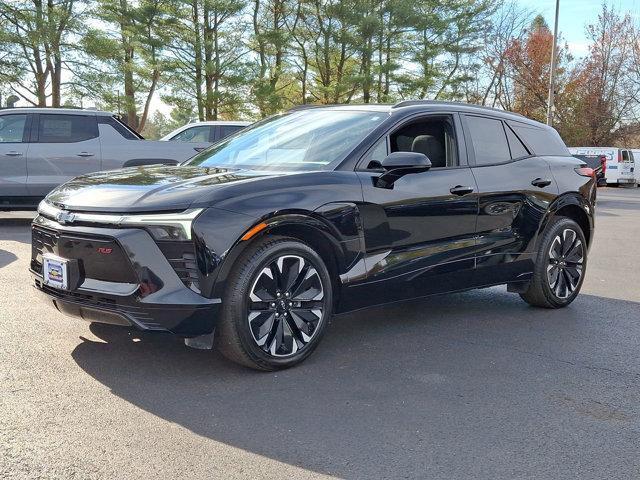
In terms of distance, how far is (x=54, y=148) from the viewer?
10812mm

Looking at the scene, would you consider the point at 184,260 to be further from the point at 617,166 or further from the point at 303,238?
the point at 617,166

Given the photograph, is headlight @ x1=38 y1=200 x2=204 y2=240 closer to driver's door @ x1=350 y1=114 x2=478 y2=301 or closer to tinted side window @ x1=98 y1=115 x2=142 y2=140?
driver's door @ x1=350 y1=114 x2=478 y2=301

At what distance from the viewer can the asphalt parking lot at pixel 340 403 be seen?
2914 mm

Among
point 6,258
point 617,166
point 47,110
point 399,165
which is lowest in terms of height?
point 6,258

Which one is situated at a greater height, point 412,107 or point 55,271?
point 412,107

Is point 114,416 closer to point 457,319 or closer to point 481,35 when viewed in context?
point 457,319

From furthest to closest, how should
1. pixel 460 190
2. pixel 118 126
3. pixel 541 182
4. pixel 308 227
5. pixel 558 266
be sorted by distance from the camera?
pixel 118 126 < pixel 558 266 < pixel 541 182 < pixel 460 190 < pixel 308 227

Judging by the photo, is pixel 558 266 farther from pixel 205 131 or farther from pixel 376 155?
pixel 205 131

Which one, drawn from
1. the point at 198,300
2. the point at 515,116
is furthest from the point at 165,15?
the point at 198,300

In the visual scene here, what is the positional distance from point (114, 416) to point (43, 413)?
0.34 meters

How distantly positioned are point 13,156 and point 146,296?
8.10 m

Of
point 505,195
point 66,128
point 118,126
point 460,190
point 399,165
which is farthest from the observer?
point 118,126

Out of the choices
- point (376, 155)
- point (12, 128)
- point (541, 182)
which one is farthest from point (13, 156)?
point (541, 182)

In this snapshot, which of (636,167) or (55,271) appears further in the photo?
(636,167)
